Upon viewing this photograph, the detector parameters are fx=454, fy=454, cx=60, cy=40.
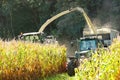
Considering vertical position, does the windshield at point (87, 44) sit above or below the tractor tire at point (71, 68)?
above

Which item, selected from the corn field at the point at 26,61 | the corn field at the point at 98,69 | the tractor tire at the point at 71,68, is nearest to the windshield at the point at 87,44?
the tractor tire at the point at 71,68

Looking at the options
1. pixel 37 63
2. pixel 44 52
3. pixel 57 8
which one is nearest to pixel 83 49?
pixel 44 52

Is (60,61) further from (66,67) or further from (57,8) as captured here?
(57,8)

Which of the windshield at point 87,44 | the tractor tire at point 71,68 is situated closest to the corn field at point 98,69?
the tractor tire at point 71,68

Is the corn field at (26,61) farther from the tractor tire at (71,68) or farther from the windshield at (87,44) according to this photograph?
the windshield at (87,44)

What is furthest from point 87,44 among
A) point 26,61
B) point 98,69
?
point 98,69

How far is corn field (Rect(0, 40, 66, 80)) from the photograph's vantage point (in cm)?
1454

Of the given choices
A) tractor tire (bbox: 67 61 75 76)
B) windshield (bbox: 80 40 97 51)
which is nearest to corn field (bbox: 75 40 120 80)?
tractor tire (bbox: 67 61 75 76)

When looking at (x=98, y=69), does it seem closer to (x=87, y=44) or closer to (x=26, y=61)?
(x=26, y=61)

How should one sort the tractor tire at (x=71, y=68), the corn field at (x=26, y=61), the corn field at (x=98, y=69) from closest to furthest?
the corn field at (x=98, y=69)
the corn field at (x=26, y=61)
the tractor tire at (x=71, y=68)

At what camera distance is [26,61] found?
1588cm

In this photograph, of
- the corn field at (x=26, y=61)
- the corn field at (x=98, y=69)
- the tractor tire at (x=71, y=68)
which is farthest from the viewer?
the tractor tire at (x=71, y=68)

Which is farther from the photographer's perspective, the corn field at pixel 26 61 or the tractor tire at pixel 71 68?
the tractor tire at pixel 71 68

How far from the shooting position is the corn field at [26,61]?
1454cm
